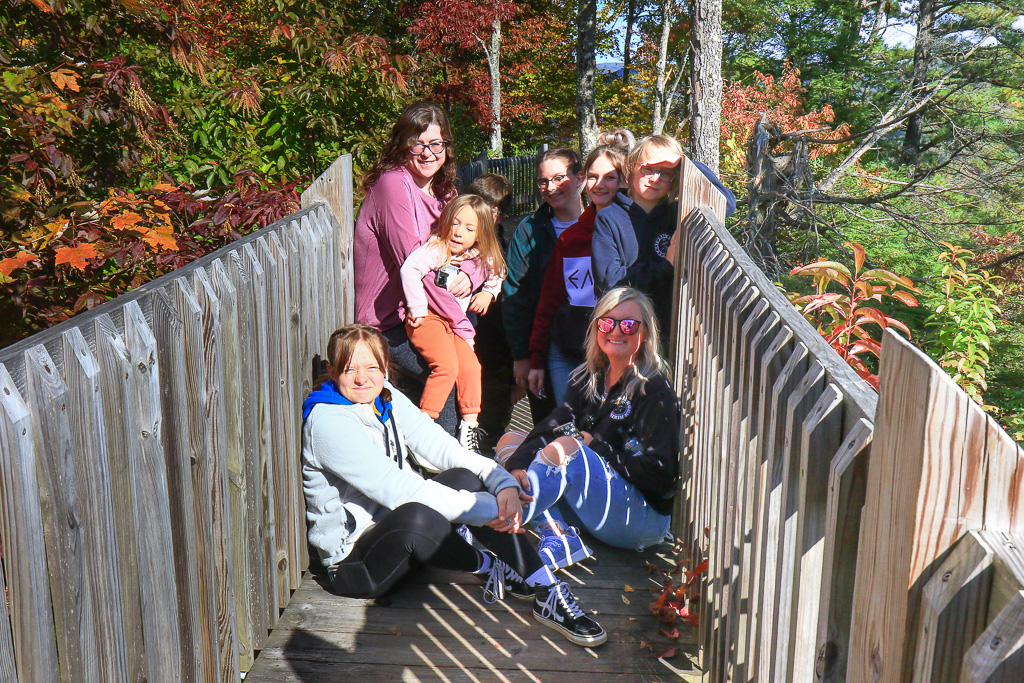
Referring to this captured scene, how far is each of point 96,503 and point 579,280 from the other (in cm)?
290

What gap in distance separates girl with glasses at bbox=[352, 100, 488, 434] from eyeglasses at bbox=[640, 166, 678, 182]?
947mm

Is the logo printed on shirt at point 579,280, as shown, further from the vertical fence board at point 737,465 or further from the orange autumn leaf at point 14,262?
the orange autumn leaf at point 14,262

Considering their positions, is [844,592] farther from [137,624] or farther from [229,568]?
[229,568]

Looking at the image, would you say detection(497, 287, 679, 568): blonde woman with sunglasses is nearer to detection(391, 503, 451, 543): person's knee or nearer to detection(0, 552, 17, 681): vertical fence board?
detection(391, 503, 451, 543): person's knee

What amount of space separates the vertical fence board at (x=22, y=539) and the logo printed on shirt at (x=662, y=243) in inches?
131

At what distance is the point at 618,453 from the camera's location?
359cm

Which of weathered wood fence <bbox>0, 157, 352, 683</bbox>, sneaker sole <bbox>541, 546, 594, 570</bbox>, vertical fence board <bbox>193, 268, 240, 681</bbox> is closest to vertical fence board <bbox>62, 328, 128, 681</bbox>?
weathered wood fence <bbox>0, 157, 352, 683</bbox>

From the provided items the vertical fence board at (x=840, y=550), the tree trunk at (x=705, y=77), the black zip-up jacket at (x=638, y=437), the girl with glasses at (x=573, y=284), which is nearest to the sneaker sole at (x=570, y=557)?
the black zip-up jacket at (x=638, y=437)

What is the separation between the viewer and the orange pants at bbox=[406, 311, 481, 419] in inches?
161

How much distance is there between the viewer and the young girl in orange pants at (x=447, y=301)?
13.0 feet

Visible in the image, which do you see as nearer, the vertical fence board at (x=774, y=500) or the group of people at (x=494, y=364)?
the vertical fence board at (x=774, y=500)

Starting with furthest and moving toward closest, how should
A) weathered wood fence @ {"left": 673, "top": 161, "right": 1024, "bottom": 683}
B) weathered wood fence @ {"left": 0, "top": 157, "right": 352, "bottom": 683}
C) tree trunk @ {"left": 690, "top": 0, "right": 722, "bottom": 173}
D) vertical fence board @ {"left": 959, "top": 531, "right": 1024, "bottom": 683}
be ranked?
tree trunk @ {"left": 690, "top": 0, "right": 722, "bottom": 173} < weathered wood fence @ {"left": 0, "top": 157, "right": 352, "bottom": 683} < weathered wood fence @ {"left": 673, "top": 161, "right": 1024, "bottom": 683} < vertical fence board @ {"left": 959, "top": 531, "right": 1024, "bottom": 683}

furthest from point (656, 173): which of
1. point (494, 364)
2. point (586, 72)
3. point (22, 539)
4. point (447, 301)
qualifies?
point (586, 72)

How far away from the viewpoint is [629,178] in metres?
4.16
